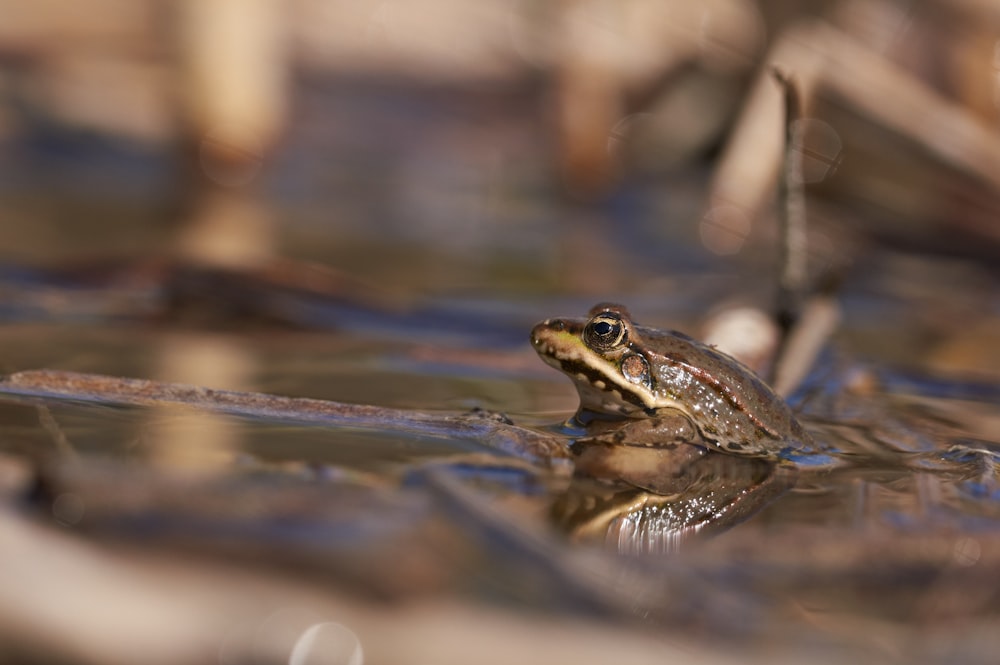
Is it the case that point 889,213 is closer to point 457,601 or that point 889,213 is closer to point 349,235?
point 349,235

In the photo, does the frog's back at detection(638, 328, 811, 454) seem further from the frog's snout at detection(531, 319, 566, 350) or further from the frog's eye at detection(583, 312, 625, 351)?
the frog's snout at detection(531, 319, 566, 350)

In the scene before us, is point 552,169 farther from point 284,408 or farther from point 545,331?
point 284,408

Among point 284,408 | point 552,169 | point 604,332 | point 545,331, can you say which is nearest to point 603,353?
point 604,332

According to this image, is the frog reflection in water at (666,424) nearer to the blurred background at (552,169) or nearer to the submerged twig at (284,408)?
the submerged twig at (284,408)

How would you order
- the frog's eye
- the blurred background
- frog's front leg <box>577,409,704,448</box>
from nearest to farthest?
frog's front leg <box>577,409,704,448</box>, the frog's eye, the blurred background

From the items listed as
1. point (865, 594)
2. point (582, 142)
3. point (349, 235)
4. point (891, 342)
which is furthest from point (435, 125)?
point (865, 594)

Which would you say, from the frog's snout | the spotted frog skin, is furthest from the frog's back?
the frog's snout
